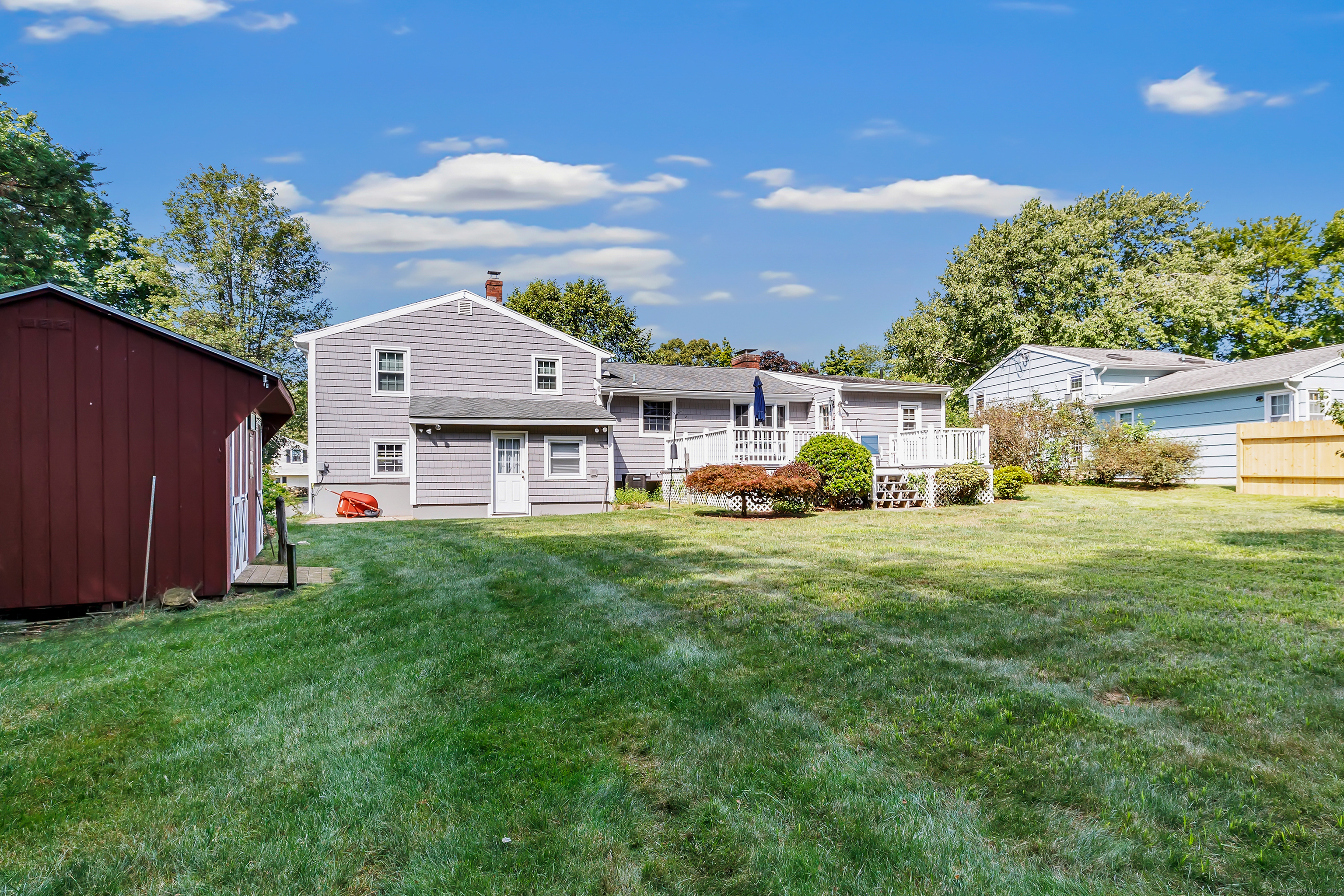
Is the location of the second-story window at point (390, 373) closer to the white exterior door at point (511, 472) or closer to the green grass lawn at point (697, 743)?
the white exterior door at point (511, 472)

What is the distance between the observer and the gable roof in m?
18.9

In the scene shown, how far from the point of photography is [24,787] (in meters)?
3.09

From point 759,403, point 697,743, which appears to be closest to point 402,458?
point 759,403

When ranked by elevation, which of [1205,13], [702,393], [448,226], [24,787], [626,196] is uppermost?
[448,226]

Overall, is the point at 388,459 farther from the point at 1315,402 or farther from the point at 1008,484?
the point at 1315,402

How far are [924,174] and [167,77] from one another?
4180 centimetres

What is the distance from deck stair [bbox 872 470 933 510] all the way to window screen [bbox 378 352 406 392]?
12942 mm

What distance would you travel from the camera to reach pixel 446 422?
1848 cm

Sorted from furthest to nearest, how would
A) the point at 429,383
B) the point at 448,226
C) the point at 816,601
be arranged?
the point at 448,226
the point at 429,383
the point at 816,601

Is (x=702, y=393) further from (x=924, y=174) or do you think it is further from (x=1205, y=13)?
(x=924, y=174)

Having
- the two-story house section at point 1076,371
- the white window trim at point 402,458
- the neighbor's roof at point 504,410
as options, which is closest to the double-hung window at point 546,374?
the neighbor's roof at point 504,410

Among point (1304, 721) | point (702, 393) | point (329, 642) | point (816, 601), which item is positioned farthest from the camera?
point (702, 393)

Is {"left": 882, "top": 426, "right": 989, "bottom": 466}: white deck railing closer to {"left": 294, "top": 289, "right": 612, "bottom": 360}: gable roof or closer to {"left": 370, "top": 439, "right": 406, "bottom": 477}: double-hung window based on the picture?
{"left": 294, "top": 289, "right": 612, "bottom": 360}: gable roof

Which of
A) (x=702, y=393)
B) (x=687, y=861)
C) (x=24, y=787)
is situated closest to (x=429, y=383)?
(x=702, y=393)
